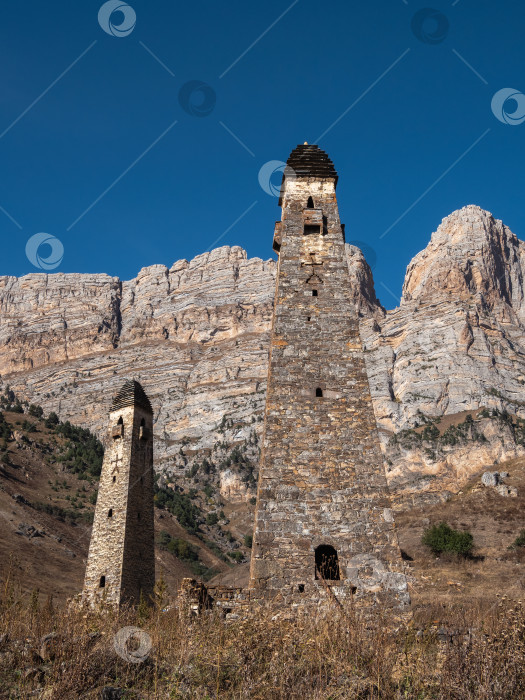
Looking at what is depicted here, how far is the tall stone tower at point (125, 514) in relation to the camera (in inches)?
829

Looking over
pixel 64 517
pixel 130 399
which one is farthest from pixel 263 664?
pixel 64 517

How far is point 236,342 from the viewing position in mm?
140625

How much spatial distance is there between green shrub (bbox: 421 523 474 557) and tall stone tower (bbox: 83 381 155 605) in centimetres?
1822

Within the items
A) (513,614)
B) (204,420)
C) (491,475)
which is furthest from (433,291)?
(513,614)

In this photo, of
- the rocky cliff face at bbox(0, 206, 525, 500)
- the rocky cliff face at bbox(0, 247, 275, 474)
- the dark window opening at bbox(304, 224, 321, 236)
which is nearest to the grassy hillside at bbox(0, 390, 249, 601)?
the rocky cliff face at bbox(0, 206, 525, 500)

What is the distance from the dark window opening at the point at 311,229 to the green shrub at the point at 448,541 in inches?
992

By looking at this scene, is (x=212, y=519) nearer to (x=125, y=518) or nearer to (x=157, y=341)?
(x=125, y=518)

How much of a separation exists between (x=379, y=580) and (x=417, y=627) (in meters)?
1.25

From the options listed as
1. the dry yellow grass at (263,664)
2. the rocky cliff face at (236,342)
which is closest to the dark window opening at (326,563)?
the dry yellow grass at (263,664)

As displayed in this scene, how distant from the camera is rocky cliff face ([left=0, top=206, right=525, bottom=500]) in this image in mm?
104188

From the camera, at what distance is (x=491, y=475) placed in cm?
5125

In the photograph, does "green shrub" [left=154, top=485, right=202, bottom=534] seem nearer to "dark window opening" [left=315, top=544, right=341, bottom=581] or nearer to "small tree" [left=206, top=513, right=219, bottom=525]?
"small tree" [left=206, top=513, right=219, bottom=525]

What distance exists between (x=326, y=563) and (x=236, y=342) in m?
131

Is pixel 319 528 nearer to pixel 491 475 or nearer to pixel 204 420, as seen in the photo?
pixel 491 475
